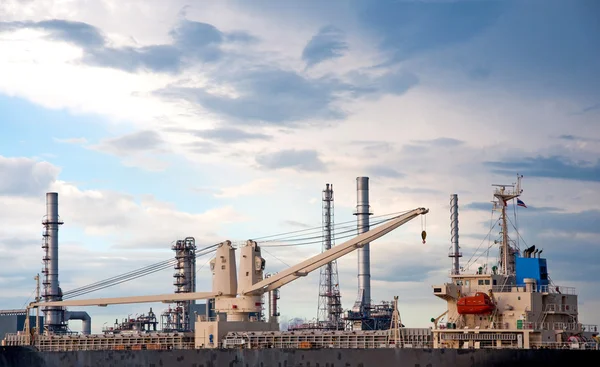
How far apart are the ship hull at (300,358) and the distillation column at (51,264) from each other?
29866 millimetres

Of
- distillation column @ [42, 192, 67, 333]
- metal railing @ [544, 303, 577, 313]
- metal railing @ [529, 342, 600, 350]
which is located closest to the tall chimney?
distillation column @ [42, 192, 67, 333]

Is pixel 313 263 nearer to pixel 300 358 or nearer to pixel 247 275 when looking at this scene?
pixel 247 275

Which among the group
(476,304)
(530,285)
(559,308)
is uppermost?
(530,285)

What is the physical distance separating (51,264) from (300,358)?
5062cm

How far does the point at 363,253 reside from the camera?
3937 inches

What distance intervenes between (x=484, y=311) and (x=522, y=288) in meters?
2.50

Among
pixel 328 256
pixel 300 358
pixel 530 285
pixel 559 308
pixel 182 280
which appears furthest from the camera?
pixel 182 280

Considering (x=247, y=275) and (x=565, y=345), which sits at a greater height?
(x=247, y=275)

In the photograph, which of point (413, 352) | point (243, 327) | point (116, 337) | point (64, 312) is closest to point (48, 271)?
point (64, 312)

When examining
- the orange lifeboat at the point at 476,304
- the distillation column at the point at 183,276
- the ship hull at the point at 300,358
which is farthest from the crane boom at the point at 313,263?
the distillation column at the point at 183,276

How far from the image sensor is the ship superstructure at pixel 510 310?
158 feet

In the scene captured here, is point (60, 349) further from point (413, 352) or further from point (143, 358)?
point (413, 352)

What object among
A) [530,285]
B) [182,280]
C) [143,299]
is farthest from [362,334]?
[182,280]

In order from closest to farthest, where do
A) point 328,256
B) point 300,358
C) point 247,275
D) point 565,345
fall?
point 565,345, point 300,358, point 328,256, point 247,275
